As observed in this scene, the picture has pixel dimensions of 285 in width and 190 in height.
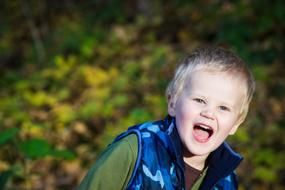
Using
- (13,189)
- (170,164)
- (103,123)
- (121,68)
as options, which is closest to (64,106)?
(103,123)

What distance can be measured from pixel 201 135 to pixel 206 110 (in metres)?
0.11

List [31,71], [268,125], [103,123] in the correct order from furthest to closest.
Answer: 1. [31,71]
2. [103,123]
3. [268,125]

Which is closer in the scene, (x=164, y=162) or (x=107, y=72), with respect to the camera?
(x=164, y=162)

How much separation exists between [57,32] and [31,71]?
4.24ft

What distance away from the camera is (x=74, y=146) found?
5996mm

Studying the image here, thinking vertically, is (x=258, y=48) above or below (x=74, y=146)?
above

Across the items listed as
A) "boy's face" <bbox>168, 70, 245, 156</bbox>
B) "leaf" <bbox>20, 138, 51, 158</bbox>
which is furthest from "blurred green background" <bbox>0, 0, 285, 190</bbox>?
"boy's face" <bbox>168, 70, 245, 156</bbox>

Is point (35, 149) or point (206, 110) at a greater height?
point (206, 110)

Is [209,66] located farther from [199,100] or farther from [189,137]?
[189,137]

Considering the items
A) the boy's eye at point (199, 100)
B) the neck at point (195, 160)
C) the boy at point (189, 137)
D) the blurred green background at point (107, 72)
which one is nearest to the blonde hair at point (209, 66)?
the boy at point (189, 137)

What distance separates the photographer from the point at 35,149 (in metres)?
3.62

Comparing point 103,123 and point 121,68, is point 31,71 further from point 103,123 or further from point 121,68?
point 103,123

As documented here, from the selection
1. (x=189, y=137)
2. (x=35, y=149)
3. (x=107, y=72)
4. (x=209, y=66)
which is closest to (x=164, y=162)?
(x=189, y=137)

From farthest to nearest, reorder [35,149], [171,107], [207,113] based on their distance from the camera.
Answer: [35,149]
[171,107]
[207,113]
